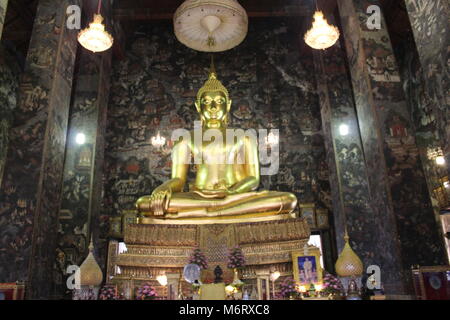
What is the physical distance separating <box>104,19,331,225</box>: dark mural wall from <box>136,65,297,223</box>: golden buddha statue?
6.97 feet

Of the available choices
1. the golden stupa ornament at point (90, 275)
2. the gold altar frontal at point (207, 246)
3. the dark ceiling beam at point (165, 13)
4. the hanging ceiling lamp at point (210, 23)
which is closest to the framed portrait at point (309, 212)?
the gold altar frontal at point (207, 246)

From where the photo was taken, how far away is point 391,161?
479 cm

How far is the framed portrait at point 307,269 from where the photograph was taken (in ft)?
12.1

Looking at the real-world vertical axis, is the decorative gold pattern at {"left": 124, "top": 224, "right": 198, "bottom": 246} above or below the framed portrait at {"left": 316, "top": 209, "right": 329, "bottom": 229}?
below

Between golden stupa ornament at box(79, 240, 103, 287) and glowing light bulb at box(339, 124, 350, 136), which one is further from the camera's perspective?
glowing light bulb at box(339, 124, 350, 136)

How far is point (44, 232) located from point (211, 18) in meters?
3.67

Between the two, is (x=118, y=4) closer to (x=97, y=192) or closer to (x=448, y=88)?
(x=97, y=192)

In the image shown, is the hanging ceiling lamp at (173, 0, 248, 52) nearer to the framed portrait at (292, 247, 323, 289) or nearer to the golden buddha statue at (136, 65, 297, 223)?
the golden buddha statue at (136, 65, 297, 223)

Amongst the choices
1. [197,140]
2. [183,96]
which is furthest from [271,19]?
[197,140]

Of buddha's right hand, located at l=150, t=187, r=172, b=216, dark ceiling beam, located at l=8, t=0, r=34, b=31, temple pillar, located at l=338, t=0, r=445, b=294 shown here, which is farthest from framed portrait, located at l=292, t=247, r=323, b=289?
dark ceiling beam, located at l=8, t=0, r=34, b=31

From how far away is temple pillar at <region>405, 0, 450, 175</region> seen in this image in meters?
3.52

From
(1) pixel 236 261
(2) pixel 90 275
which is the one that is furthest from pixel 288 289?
(2) pixel 90 275

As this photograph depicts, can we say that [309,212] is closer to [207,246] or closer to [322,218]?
[322,218]

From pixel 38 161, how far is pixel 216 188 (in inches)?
91.7
